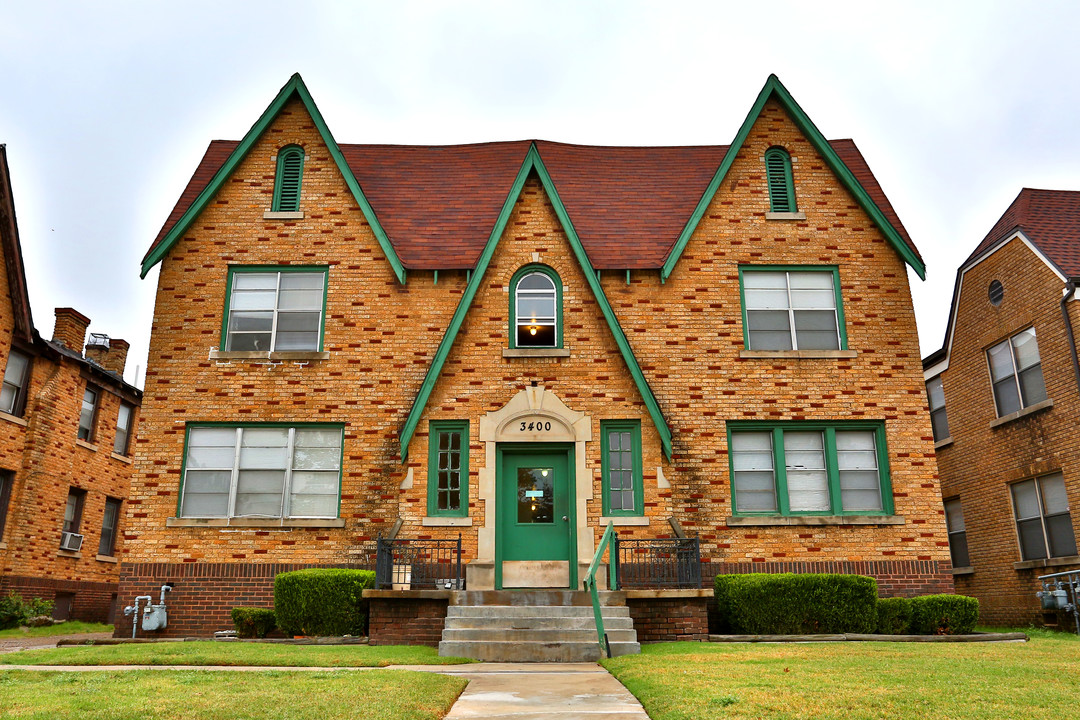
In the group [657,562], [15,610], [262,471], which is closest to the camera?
[657,562]

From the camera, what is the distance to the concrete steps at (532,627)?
10.9m

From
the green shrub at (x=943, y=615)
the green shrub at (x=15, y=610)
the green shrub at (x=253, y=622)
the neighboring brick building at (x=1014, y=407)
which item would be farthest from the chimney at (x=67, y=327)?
the neighboring brick building at (x=1014, y=407)

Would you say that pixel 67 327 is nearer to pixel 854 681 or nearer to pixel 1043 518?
pixel 854 681

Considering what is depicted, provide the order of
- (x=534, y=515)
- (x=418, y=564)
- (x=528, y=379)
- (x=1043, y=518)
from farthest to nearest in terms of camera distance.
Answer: (x=1043, y=518) → (x=528, y=379) → (x=534, y=515) → (x=418, y=564)

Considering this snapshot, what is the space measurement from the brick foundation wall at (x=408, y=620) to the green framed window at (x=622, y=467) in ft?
12.8

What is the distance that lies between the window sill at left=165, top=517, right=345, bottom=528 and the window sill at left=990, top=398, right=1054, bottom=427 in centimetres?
1488

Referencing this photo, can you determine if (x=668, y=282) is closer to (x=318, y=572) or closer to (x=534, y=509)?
(x=534, y=509)

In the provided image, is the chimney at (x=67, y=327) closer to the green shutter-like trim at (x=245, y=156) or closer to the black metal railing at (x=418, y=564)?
the green shutter-like trim at (x=245, y=156)

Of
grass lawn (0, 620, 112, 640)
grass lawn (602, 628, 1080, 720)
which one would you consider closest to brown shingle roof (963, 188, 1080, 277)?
grass lawn (602, 628, 1080, 720)

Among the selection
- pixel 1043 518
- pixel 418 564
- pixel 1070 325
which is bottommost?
pixel 418 564

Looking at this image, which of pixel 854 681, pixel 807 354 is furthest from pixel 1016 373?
pixel 854 681

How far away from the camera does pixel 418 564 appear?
572 inches

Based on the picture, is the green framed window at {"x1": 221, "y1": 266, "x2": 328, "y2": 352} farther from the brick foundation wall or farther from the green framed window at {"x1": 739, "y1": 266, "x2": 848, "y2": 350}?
the green framed window at {"x1": 739, "y1": 266, "x2": 848, "y2": 350}

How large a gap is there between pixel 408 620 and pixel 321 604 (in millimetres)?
1644
